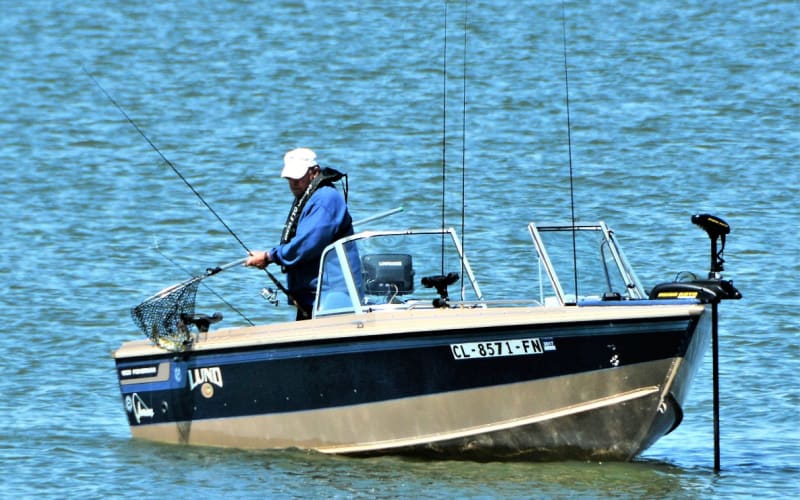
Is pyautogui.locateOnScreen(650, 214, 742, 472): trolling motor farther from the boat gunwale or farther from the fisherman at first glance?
the fisherman

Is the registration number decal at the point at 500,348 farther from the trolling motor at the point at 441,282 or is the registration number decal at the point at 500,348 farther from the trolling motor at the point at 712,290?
the trolling motor at the point at 712,290

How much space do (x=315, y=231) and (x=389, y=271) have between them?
25.3 inches

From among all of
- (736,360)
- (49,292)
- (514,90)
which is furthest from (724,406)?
(514,90)

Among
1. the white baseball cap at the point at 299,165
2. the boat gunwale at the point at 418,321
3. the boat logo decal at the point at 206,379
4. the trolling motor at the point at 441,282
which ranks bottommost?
the boat logo decal at the point at 206,379

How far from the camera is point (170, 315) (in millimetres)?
11938

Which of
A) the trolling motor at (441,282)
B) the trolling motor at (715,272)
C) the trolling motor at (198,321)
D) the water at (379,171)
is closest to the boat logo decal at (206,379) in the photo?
the trolling motor at (198,321)

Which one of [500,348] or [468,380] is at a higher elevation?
[500,348]

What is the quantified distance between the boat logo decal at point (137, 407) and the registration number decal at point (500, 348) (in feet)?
8.68

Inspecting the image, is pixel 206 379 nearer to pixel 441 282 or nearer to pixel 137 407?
pixel 137 407

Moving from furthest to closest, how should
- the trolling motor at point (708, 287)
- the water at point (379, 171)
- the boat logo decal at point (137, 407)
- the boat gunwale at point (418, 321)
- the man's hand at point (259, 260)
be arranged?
the boat logo decal at point (137, 407)
the water at point (379, 171)
the man's hand at point (259, 260)
the trolling motor at point (708, 287)
the boat gunwale at point (418, 321)

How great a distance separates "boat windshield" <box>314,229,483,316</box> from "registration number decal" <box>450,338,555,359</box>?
23.8 inches

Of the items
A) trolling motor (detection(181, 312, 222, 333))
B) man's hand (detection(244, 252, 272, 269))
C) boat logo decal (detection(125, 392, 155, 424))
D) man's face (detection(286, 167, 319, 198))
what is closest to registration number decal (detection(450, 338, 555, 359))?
man's hand (detection(244, 252, 272, 269))

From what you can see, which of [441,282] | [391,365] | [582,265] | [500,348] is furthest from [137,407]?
[582,265]

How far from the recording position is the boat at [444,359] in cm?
1062
